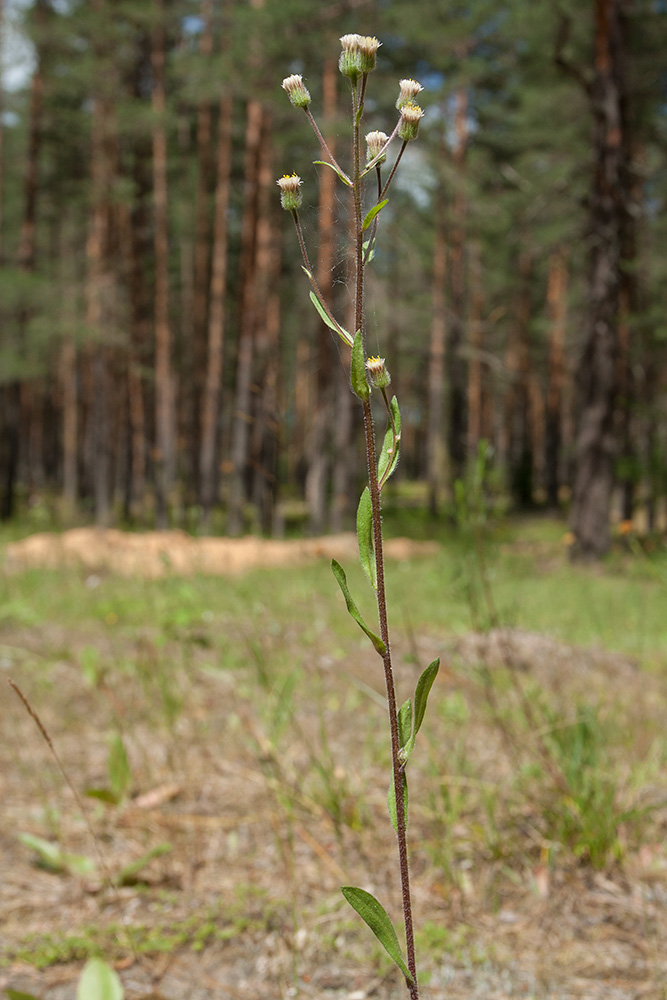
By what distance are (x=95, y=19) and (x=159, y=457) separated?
7.38 metres

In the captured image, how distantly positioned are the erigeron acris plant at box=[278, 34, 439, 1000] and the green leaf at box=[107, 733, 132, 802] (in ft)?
Result: 4.75

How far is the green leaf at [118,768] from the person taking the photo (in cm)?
217

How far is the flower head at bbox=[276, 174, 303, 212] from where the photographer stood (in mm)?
833

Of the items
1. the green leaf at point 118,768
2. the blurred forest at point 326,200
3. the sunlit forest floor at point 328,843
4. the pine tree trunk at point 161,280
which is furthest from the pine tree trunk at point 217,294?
the green leaf at point 118,768

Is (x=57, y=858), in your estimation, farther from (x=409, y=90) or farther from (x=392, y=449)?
(x=409, y=90)

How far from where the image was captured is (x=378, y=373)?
0.84m

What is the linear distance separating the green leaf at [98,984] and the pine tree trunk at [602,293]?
8.81 meters

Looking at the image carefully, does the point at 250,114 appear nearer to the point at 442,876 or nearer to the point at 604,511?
the point at 604,511

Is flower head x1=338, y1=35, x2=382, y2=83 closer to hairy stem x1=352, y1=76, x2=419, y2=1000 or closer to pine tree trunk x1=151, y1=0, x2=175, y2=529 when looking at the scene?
hairy stem x1=352, y1=76, x2=419, y2=1000

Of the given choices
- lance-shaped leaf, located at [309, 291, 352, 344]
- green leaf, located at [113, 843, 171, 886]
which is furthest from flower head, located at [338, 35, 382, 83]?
green leaf, located at [113, 843, 171, 886]

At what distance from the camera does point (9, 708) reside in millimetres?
2955

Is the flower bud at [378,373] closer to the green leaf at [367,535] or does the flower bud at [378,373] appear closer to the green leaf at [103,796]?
the green leaf at [367,535]

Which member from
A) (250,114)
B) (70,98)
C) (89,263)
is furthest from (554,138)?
(70,98)

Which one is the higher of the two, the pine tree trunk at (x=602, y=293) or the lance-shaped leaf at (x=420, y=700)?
the pine tree trunk at (x=602, y=293)
